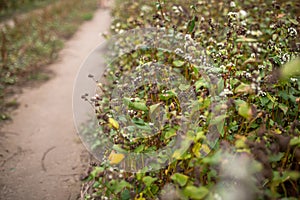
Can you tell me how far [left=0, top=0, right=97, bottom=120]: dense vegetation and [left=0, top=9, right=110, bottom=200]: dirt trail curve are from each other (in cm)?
33

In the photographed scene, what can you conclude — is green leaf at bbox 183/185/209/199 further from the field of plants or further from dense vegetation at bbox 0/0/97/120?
dense vegetation at bbox 0/0/97/120

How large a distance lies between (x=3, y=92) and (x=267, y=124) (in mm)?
3815

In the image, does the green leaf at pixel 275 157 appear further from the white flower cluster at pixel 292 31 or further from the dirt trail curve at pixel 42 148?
the dirt trail curve at pixel 42 148

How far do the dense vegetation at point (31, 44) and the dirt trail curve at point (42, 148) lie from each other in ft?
1.07

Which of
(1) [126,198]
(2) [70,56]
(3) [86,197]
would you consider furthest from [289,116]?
(2) [70,56]

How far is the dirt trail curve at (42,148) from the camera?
2.56 metres

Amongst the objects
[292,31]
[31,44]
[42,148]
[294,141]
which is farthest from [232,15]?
[31,44]

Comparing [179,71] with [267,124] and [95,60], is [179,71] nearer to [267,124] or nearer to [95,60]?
[267,124]

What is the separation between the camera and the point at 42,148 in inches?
123

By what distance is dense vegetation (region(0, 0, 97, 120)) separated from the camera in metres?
4.73

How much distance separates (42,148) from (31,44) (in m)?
3.53

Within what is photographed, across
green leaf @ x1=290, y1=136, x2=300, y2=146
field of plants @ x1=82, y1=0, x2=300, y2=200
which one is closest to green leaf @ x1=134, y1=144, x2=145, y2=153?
field of plants @ x1=82, y1=0, x2=300, y2=200

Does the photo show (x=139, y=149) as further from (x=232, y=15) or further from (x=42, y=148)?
(x=42, y=148)

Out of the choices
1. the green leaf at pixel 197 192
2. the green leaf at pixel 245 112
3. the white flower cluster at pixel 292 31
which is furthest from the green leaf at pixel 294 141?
the white flower cluster at pixel 292 31
